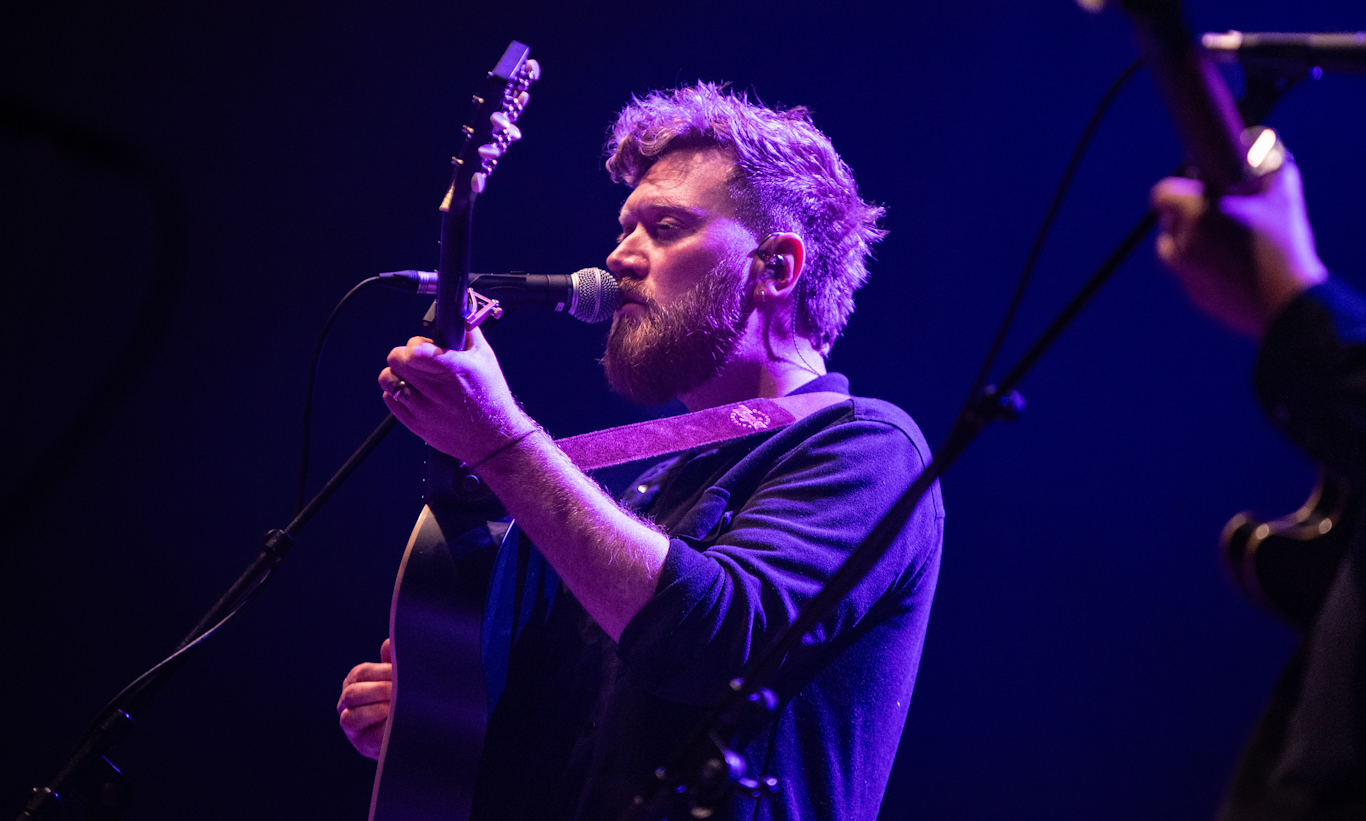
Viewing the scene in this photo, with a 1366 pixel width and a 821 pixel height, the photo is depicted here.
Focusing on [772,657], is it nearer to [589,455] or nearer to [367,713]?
[589,455]

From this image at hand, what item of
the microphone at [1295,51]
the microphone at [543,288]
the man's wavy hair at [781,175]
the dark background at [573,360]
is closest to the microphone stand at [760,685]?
the microphone at [1295,51]

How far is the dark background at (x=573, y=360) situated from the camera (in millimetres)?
3074

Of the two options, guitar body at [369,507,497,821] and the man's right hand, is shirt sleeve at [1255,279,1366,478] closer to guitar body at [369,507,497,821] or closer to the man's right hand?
guitar body at [369,507,497,821]

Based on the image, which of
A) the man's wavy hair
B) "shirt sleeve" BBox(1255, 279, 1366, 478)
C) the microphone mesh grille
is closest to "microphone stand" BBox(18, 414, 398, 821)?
the microphone mesh grille

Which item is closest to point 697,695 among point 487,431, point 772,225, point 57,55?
point 487,431

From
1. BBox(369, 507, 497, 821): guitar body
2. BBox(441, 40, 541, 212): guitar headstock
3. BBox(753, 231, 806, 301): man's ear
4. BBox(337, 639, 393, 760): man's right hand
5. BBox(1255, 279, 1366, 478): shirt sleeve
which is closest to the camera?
BBox(1255, 279, 1366, 478): shirt sleeve

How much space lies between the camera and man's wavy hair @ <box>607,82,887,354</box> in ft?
7.91

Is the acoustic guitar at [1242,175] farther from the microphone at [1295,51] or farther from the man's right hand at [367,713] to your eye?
the man's right hand at [367,713]

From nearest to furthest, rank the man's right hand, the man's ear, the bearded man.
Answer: the bearded man < the man's right hand < the man's ear

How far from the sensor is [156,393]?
3.14 metres

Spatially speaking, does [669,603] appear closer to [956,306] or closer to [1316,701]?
[1316,701]

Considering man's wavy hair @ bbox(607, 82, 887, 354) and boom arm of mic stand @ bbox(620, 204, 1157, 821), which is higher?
man's wavy hair @ bbox(607, 82, 887, 354)

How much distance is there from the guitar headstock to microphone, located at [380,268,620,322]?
297 millimetres

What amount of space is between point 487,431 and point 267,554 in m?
0.51
